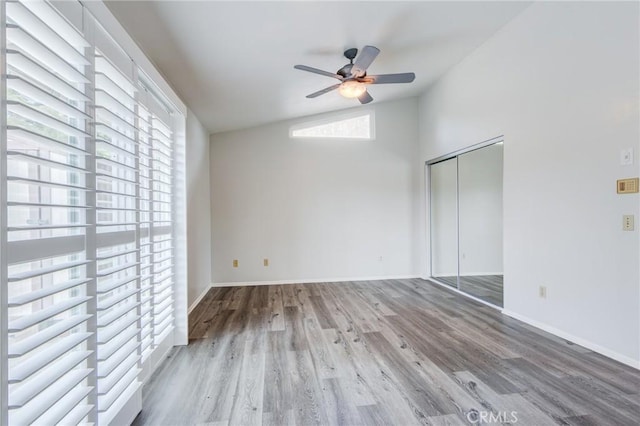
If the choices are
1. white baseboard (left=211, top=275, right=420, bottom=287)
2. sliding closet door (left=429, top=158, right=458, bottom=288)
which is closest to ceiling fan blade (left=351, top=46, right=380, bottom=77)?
sliding closet door (left=429, top=158, right=458, bottom=288)

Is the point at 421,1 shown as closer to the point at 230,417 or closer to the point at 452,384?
the point at 452,384

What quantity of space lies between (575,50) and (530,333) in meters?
2.52

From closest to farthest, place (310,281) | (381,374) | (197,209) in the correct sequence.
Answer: (381,374), (197,209), (310,281)

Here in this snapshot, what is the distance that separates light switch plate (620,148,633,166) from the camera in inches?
87.0

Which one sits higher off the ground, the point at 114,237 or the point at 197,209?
the point at 197,209

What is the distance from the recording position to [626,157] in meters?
2.23

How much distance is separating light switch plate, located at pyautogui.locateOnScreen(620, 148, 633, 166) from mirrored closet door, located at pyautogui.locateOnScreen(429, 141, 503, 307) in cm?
132

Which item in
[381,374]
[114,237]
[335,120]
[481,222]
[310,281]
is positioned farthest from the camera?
[335,120]

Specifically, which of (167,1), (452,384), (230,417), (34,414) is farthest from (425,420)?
(167,1)

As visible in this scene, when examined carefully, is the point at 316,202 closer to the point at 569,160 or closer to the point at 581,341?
the point at 569,160

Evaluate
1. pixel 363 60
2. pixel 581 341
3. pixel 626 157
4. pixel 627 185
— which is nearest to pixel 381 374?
pixel 581 341

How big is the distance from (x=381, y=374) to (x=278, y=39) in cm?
273

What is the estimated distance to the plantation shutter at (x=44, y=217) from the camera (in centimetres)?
88

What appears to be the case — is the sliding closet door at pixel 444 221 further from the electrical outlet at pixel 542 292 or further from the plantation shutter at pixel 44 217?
the plantation shutter at pixel 44 217
